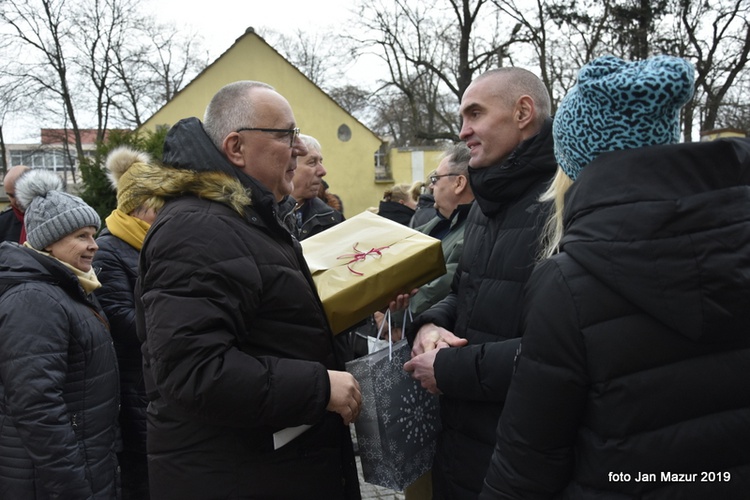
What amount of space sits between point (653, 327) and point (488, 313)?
91cm

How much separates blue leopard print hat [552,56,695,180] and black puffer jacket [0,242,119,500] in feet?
7.57

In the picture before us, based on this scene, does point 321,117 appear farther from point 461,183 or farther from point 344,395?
point 344,395

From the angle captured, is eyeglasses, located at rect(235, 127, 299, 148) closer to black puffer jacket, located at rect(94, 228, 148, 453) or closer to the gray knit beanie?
the gray knit beanie

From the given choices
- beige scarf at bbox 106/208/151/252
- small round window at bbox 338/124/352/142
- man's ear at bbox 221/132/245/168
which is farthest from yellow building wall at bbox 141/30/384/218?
man's ear at bbox 221/132/245/168

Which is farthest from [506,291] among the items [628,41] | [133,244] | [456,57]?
[456,57]

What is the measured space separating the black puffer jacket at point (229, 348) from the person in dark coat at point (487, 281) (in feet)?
1.34

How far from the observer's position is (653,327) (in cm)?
133

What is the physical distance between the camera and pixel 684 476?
1.34m

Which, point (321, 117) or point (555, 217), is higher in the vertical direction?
point (321, 117)

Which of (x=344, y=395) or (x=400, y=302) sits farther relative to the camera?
(x=400, y=302)

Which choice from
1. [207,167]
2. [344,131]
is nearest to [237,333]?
[207,167]

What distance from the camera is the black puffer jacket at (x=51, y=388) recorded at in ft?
8.45

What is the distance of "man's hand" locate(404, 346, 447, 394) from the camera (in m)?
2.21

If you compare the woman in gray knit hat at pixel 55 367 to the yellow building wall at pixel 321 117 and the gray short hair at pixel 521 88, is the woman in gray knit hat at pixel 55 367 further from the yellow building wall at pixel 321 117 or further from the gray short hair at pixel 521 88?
the yellow building wall at pixel 321 117
